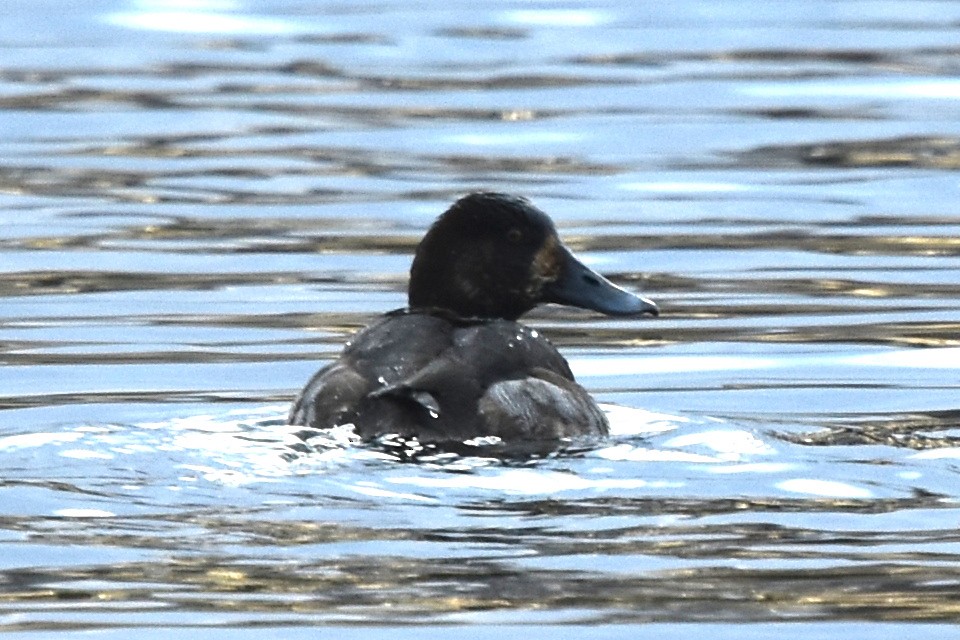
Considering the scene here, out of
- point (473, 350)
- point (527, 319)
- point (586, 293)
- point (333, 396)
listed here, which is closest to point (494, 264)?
point (586, 293)

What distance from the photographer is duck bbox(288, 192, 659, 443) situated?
8.82m

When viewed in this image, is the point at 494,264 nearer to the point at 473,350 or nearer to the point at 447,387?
the point at 473,350

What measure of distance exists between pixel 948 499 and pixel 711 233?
6779 mm

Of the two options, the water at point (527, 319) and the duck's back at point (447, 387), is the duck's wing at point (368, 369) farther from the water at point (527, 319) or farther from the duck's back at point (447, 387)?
the water at point (527, 319)

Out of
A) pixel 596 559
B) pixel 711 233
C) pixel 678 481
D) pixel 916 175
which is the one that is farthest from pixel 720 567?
pixel 916 175

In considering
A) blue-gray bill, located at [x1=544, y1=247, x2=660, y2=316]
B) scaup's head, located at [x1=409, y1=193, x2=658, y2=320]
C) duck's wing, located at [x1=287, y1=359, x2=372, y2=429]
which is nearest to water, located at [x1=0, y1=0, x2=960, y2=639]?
duck's wing, located at [x1=287, y1=359, x2=372, y2=429]

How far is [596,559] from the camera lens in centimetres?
747

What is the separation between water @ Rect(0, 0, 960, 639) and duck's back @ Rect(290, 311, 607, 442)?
14cm

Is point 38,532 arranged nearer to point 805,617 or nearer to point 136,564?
point 136,564

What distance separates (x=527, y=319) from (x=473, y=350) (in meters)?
4.06

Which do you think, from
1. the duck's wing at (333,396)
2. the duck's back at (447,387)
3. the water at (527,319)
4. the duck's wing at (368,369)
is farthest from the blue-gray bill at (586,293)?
the duck's wing at (333,396)

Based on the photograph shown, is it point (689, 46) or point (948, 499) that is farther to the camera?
point (689, 46)

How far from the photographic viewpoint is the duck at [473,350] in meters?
8.82

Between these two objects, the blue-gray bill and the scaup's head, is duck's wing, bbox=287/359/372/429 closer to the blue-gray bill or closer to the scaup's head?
the scaup's head
